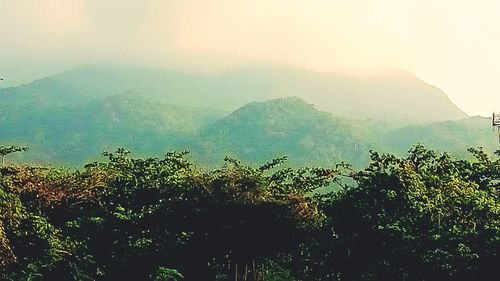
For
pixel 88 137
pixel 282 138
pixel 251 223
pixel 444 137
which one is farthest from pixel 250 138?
pixel 251 223

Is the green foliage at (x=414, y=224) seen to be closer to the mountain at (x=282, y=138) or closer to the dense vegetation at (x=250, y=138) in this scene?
the dense vegetation at (x=250, y=138)

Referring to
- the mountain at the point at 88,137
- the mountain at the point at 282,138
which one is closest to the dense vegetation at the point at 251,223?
the mountain at the point at 282,138

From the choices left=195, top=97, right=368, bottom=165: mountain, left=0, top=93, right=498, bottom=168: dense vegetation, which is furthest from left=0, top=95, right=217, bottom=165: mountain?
left=195, top=97, right=368, bottom=165: mountain

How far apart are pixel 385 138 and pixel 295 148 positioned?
44.9 meters

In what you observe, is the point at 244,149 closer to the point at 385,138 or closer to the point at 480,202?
the point at 385,138

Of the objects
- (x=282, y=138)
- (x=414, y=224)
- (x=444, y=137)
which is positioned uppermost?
(x=282, y=138)

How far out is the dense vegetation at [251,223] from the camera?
17.2 meters

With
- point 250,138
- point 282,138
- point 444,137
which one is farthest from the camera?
point 444,137

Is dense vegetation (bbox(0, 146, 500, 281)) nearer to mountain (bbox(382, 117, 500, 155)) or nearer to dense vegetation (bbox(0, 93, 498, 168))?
dense vegetation (bbox(0, 93, 498, 168))

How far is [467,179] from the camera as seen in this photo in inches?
861

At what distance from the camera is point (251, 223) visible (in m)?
20.6

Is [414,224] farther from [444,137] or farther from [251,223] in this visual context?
[444,137]

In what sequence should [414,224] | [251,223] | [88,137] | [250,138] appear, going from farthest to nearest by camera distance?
[88,137], [250,138], [251,223], [414,224]

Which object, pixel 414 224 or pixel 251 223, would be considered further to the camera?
pixel 251 223
